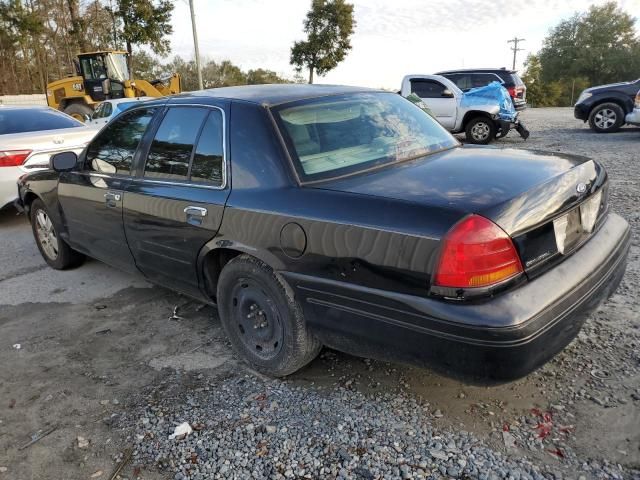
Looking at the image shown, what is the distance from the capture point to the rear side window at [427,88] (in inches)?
483

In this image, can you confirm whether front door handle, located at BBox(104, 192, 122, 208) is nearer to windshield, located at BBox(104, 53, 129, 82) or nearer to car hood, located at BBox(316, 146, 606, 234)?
car hood, located at BBox(316, 146, 606, 234)

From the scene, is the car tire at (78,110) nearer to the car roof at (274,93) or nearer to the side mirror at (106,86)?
the side mirror at (106,86)

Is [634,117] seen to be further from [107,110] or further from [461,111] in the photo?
[107,110]

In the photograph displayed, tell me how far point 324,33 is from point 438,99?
2365 cm

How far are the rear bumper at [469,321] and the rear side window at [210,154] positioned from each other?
2.80ft

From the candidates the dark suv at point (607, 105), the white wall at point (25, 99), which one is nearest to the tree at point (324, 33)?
the white wall at point (25, 99)

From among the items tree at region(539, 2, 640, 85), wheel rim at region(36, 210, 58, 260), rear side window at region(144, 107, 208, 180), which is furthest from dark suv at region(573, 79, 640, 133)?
tree at region(539, 2, 640, 85)

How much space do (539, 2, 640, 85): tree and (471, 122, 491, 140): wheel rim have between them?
4306 centimetres

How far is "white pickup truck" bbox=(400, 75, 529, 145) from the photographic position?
11617 mm

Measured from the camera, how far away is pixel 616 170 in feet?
26.5

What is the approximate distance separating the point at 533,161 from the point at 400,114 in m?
0.97

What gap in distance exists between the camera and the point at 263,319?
115 inches

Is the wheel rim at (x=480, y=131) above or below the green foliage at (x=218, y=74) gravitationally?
below

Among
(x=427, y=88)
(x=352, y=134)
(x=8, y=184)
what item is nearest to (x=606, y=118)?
(x=427, y=88)
